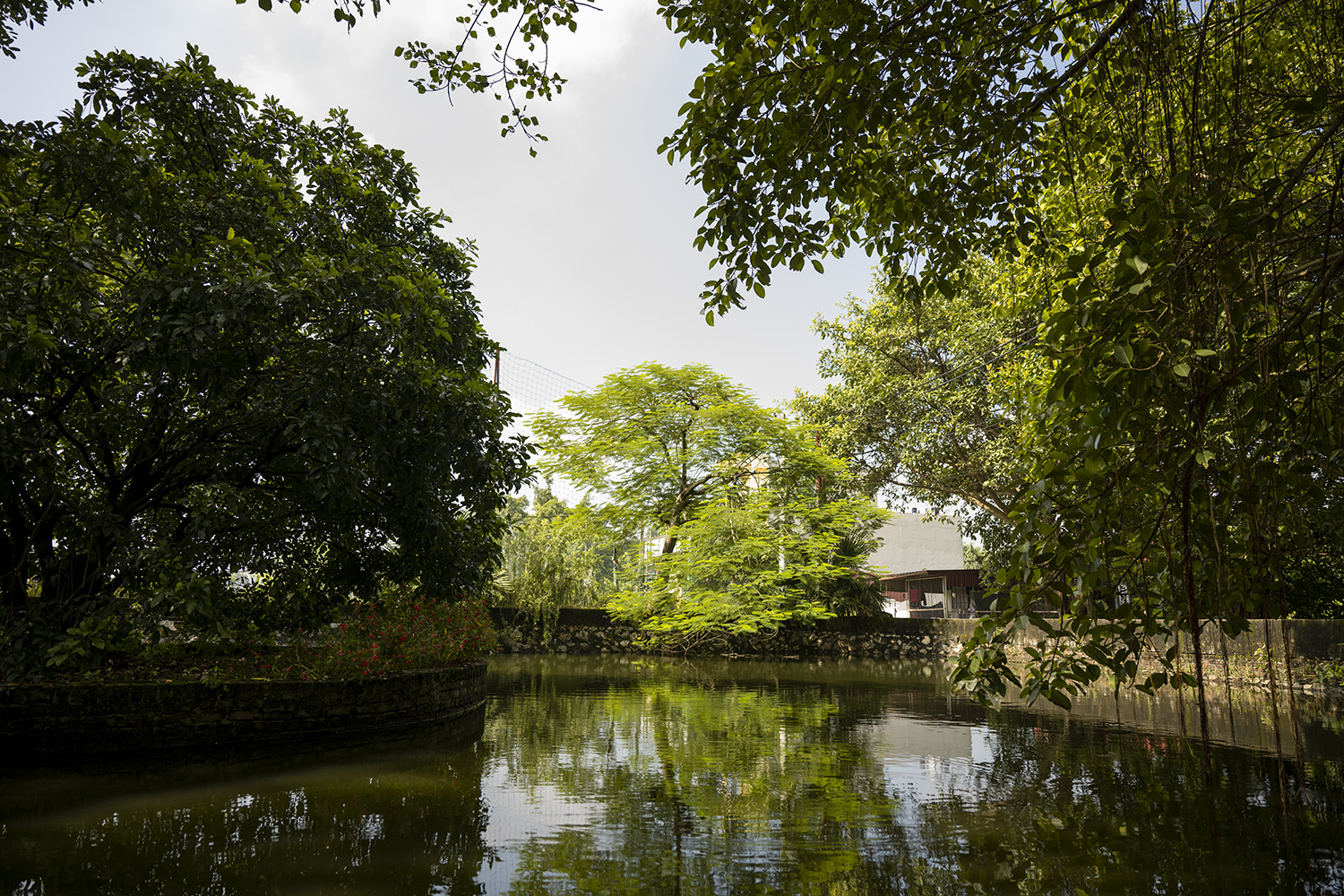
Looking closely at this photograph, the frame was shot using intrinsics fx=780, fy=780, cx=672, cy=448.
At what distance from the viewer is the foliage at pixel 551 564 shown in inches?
862

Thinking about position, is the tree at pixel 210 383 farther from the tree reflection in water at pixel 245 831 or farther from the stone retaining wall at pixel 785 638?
the stone retaining wall at pixel 785 638

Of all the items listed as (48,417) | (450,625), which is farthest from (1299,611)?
(48,417)

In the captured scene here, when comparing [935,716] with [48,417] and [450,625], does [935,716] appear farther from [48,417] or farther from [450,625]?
[48,417]

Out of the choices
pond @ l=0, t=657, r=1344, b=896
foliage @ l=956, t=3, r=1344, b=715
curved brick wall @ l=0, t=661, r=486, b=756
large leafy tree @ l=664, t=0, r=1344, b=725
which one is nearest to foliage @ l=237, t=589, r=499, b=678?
curved brick wall @ l=0, t=661, r=486, b=756

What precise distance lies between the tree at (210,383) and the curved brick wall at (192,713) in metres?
0.54

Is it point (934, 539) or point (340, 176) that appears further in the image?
point (934, 539)

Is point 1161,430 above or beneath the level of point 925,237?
beneath

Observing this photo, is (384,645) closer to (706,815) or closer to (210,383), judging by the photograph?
(210,383)

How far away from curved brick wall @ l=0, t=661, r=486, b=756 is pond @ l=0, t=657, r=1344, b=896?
537mm

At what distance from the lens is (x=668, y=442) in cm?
2255

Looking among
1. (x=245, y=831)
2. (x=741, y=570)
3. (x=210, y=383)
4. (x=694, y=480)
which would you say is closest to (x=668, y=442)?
(x=694, y=480)

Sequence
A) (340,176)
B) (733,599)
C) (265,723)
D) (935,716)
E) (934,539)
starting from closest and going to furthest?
(265,723) < (340,176) < (935,716) < (733,599) < (934,539)

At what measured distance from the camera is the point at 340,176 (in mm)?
9086

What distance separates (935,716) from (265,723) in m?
7.83
